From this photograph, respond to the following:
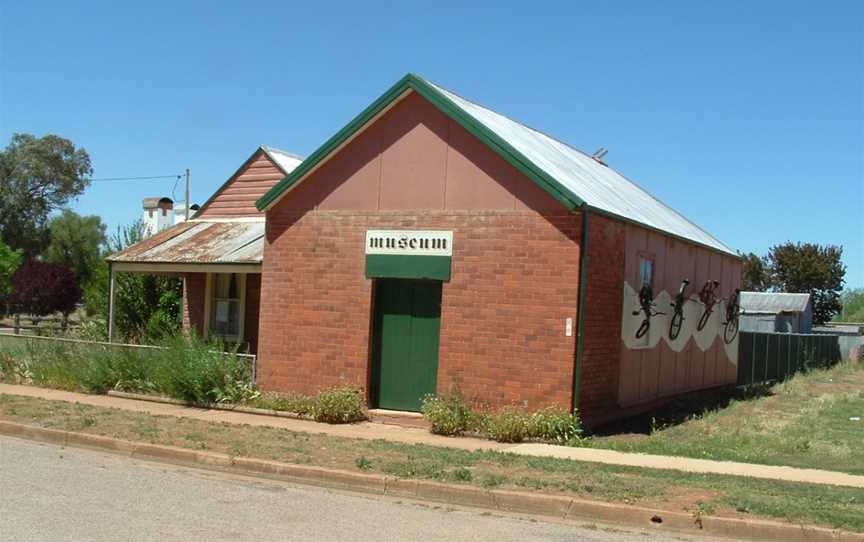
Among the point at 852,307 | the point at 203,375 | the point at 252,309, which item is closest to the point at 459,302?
the point at 203,375

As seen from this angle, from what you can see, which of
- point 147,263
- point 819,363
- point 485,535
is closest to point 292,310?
point 147,263

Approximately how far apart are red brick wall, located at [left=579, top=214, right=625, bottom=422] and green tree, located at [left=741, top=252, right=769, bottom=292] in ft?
187

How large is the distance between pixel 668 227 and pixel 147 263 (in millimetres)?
10870

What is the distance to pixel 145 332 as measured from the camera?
22188 millimetres

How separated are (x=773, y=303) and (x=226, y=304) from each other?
33.6 metres

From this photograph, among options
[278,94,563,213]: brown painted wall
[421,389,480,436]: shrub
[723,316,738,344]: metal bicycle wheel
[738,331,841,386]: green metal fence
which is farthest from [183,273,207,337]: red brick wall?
[738,331,841,386]: green metal fence

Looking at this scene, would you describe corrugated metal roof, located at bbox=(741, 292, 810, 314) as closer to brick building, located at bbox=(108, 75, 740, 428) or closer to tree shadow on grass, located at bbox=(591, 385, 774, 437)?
tree shadow on grass, located at bbox=(591, 385, 774, 437)

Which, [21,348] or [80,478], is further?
[21,348]

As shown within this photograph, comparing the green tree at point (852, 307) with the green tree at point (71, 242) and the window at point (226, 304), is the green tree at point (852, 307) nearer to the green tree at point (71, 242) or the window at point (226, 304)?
the green tree at point (71, 242)

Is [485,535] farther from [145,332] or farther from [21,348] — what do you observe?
[145,332]

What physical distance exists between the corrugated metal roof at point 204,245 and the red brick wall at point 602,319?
6.73 meters

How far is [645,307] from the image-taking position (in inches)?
643

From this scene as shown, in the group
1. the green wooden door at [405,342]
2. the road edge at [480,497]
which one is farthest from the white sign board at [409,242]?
the road edge at [480,497]

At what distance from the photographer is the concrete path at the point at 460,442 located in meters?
10.9
